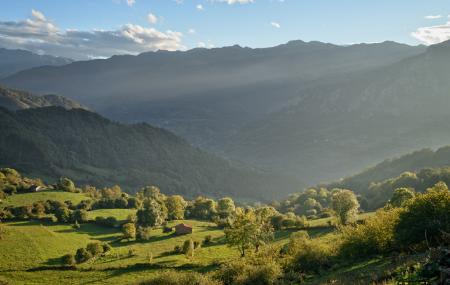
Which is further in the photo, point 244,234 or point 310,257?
point 244,234

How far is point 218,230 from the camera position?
10375 cm

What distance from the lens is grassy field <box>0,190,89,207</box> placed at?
11788 centimetres

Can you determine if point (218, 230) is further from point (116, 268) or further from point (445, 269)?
point (445, 269)

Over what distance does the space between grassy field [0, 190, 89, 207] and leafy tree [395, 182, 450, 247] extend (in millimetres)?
104367

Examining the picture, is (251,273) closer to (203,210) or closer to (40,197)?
(203,210)

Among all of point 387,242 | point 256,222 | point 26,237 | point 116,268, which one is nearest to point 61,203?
point 26,237

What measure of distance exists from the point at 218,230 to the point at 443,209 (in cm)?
6604

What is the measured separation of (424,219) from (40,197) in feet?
378

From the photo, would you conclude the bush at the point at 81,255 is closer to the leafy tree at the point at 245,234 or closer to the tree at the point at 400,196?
the leafy tree at the point at 245,234

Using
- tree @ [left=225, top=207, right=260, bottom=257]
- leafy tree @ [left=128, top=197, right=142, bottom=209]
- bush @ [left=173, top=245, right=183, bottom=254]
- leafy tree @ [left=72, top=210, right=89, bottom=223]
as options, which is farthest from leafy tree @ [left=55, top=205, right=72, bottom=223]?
tree @ [left=225, top=207, right=260, bottom=257]

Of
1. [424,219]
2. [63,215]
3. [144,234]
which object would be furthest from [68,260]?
[424,219]

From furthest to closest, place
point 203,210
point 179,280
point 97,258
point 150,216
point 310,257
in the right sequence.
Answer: point 203,210 < point 150,216 < point 97,258 < point 310,257 < point 179,280

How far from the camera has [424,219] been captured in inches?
1784

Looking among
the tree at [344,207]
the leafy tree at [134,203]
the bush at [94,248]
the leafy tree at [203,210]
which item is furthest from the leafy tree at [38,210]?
the tree at [344,207]
